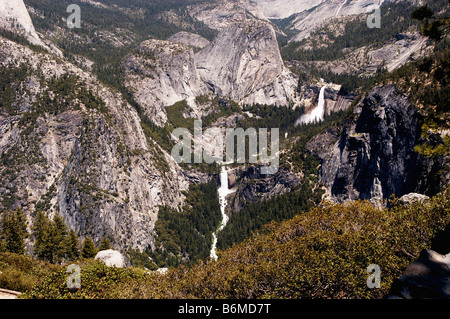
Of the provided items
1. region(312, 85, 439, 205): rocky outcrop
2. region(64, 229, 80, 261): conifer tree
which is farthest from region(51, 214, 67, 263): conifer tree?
region(312, 85, 439, 205): rocky outcrop

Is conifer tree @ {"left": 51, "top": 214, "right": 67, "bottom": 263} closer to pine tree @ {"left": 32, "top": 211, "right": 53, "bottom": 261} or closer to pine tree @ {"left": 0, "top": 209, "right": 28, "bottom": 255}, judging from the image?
pine tree @ {"left": 32, "top": 211, "right": 53, "bottom": 261}

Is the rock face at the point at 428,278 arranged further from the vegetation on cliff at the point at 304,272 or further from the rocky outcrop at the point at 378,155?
the rocky outcrop at the point at 378,155

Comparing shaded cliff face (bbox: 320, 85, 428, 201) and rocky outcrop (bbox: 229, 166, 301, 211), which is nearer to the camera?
shaded cliff face (bbox: 320, 85, 428, 201)

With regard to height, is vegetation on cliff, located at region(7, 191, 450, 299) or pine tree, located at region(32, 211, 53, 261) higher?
vegetation on cliff, located at region(7, 191, 450, 299)

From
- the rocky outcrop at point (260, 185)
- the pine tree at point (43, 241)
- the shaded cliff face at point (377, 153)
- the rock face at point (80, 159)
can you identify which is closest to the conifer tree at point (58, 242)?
the pine tree at point (43, 241)

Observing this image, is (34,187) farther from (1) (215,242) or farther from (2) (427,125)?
(2) (427,125)

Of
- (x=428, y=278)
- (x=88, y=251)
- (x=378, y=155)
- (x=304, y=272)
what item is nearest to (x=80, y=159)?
(x=88, y=251)

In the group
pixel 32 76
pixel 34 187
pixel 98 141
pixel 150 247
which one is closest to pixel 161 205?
pixel 150 247
